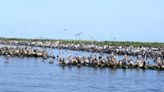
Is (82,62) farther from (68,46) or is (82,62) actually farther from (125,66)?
(68,46)

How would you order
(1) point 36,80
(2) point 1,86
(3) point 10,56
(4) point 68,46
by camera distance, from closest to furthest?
(2) point 1,86, (1) point 36,80, (3) point 10,56, (4) point 68,46

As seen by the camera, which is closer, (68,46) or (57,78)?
(57,78)

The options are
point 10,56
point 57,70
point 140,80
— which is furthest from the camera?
point 10,56

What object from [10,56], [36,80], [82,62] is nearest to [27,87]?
[36,80]

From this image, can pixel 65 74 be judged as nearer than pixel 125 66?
Yes

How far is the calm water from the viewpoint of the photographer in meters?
45.0

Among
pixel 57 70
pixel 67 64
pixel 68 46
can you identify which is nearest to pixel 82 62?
pixel 67 64

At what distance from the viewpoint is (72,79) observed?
51.1 metres

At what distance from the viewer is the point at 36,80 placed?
49.1 metres

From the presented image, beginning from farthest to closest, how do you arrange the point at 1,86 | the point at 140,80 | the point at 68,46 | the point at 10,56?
1. the point at 68,46
2. the point at 10,56
3. the point at 140,80
4. the point at 1,86

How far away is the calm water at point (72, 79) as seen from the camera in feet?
148

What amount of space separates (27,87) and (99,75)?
475 inches

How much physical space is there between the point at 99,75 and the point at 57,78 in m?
4.96

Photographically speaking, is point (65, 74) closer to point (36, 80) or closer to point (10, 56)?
point (36, 80)
